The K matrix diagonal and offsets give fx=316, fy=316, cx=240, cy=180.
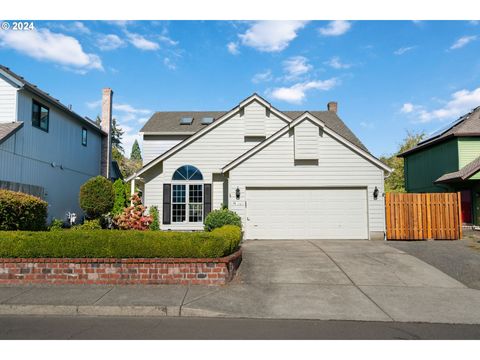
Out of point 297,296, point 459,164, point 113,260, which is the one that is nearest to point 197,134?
point 113,260

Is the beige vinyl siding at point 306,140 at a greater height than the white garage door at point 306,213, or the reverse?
the beige vinyl siding at point 306,140

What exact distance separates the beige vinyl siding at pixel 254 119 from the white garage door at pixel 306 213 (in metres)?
3.39

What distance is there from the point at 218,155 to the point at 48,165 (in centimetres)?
986

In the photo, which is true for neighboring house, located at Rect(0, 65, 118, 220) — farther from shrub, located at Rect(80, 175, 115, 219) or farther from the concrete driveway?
the concrete driveway

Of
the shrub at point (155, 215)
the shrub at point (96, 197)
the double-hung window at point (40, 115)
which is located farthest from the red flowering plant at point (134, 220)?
the double-hung window at point (40, 115)

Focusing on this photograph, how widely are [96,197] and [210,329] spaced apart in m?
13.2

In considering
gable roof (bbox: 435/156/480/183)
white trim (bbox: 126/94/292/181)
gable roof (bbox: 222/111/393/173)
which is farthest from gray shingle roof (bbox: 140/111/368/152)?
gable roof (bbox: 222/111/393/173)

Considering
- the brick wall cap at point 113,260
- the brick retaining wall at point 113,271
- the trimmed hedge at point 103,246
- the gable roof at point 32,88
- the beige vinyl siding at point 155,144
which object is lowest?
the brick retaining wall at point 113,271

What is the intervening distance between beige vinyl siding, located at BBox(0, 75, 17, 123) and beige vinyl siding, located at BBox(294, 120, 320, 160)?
13316 millimetres

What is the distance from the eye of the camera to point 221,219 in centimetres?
1238

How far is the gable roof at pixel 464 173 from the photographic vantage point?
634 inches

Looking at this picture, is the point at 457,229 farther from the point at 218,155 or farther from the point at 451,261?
the point at 218,155

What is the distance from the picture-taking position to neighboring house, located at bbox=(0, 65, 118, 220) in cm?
1472

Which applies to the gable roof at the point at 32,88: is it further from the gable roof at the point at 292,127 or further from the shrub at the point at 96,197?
the gable roof at the point at 292,127
